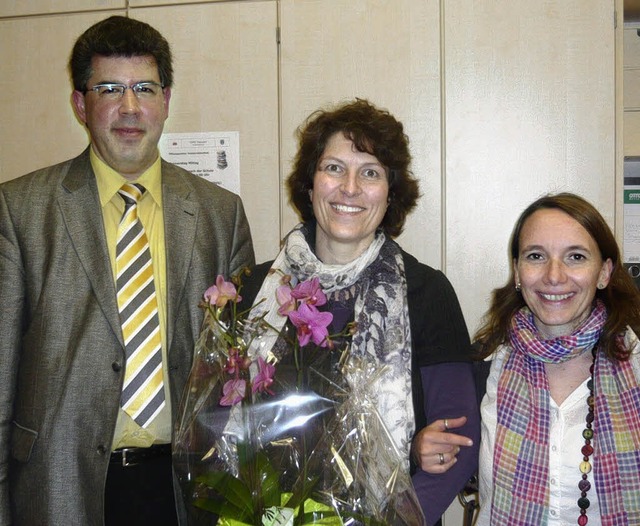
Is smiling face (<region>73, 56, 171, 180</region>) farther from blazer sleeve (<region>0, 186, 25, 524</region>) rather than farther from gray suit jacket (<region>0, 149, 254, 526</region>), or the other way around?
blazer sleeve (<region>0, 186, 25, 524</region>)

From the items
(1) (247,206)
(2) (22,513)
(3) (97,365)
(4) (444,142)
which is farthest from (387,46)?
(2) (22,513)

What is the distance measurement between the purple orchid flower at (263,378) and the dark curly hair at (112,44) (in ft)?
3.69

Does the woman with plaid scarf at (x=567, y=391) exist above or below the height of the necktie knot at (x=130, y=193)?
below

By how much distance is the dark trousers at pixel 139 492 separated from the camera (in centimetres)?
158

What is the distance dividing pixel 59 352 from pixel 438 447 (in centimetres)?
90

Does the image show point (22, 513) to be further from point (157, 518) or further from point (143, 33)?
Answer: point (143, 33)

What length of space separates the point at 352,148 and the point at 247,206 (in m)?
0.84

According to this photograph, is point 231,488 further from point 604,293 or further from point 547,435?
point 604,293

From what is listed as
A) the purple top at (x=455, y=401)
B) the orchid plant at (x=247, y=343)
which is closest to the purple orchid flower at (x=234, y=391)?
the orchid plant at (x=247, y=343)

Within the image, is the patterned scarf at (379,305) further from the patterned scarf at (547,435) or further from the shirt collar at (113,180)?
the shirt collar at (113,180)

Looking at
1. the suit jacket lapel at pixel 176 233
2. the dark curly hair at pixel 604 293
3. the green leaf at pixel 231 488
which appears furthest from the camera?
the suit jacket lapel at pixel 176 233

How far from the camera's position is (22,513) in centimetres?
156

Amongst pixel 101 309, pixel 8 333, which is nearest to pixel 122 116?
pixel 101 309

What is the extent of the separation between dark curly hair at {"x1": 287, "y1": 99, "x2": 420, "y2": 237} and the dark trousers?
0.79m
